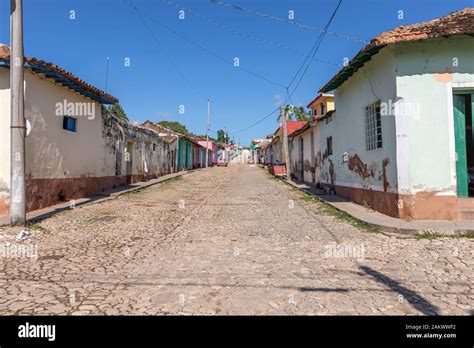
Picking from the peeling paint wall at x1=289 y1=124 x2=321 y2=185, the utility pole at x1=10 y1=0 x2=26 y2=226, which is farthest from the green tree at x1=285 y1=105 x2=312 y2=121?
the utility pole at x1=10 y1=0 x2=26 y2=226

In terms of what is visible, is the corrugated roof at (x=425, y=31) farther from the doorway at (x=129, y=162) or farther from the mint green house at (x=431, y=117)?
the doorway at (x=129, y=162)

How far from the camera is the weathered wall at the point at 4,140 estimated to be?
8.11 meters

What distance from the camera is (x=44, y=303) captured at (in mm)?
3250

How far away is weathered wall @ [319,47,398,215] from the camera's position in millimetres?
7402

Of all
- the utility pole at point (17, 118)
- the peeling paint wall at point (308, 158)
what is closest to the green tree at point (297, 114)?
the peeling paint wall at point (308, 158)

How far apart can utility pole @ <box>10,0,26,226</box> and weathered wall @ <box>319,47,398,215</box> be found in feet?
25.2

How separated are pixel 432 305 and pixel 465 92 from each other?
221 inches

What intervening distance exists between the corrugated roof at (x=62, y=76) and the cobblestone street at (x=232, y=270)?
3792mm

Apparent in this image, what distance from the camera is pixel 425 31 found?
673cm

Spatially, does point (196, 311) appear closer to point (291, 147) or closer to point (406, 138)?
point (406, 138)

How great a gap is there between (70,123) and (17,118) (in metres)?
4.19

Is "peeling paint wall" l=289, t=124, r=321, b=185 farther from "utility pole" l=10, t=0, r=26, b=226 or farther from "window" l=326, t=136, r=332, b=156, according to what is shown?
"utility pole" l=10, t=0, r=26, b=226
